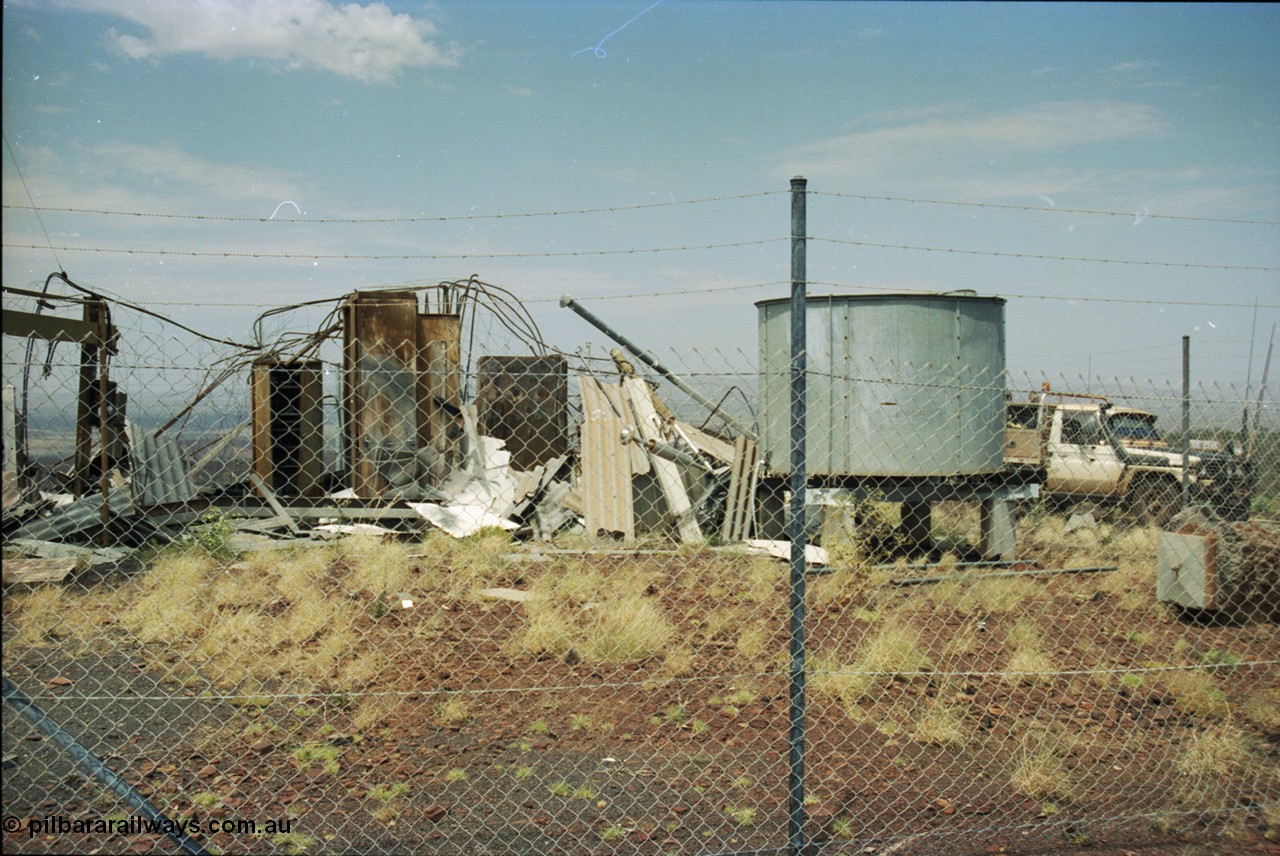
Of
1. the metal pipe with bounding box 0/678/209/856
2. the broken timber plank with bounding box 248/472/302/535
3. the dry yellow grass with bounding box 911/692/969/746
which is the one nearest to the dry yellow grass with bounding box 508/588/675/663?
the dry yellow grass with bounding box 911/692/969/746

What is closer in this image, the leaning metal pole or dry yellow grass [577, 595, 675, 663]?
the leaning metal pole

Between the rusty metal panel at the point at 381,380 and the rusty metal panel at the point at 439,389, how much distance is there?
0.67ft

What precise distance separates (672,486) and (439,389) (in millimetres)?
2968

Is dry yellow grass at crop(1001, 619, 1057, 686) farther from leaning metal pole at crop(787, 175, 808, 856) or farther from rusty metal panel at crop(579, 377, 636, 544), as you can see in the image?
rusty metal panel at crop(579, 377, 636, 544)

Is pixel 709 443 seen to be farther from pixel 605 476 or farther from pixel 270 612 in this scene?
pixel 270 612

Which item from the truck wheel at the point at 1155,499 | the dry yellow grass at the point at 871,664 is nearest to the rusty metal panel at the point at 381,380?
the dry yellow grass at the point at 871,664

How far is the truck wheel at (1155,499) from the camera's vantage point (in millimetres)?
12570

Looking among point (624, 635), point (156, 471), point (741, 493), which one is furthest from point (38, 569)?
point (741, 493)

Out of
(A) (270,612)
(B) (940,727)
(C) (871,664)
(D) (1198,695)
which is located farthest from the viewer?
(A) (270,612)

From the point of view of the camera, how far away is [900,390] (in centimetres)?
916

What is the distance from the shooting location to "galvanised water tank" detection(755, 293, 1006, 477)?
9.09m

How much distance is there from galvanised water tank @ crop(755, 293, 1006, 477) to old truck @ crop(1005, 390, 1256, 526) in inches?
136

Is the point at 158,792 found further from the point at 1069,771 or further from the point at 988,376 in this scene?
the point at 988,376

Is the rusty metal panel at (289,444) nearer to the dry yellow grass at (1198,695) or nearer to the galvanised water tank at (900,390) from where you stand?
the galvanised water tank at (900,390)
